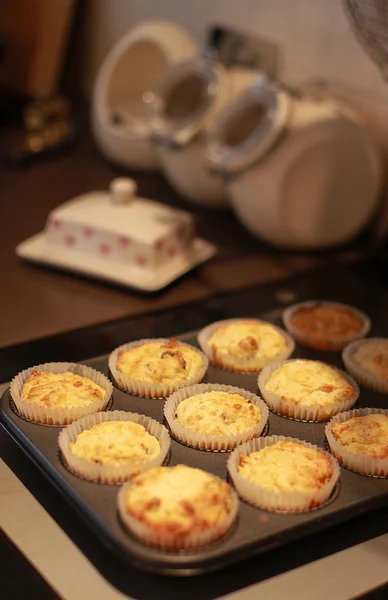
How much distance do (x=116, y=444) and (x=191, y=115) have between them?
1002mm

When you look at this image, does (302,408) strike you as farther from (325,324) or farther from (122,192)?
(122,192)

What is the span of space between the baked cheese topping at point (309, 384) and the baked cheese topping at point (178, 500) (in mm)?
229

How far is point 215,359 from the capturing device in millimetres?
1337

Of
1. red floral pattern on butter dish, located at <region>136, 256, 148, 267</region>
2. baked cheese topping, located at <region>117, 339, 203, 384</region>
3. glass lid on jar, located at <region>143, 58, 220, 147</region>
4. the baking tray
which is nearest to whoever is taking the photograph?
the baking tray

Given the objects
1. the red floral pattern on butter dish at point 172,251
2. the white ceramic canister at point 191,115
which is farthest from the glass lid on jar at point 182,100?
the red floral pattern on butter dish at point 172,251

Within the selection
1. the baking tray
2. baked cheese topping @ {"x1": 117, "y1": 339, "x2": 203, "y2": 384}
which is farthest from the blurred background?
the baking tray

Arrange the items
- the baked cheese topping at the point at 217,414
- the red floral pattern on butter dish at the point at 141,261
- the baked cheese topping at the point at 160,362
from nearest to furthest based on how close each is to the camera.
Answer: the baked cheese topping at the point at 217,414 < the baked cheese topping at the point at 160,362 < the red floral pattern on butter dish at the point at 141,261

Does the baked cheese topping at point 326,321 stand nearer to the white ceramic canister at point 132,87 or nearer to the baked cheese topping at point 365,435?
the baked cheese topping at point 365,435

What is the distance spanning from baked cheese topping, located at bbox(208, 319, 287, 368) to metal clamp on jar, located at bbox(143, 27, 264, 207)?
473 mm

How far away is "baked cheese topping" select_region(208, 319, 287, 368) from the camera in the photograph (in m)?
1.33

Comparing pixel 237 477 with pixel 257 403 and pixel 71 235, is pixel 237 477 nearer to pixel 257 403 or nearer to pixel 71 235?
pixel 257 403

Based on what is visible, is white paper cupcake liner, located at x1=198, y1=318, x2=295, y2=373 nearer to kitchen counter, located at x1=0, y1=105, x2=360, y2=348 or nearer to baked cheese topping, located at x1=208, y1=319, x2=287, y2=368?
baked cheese topping, located at x1=208, y1=319, x2=287, y2=368

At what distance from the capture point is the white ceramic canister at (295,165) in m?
1.59

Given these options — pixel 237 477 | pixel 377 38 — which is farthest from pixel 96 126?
pixel 237 477
